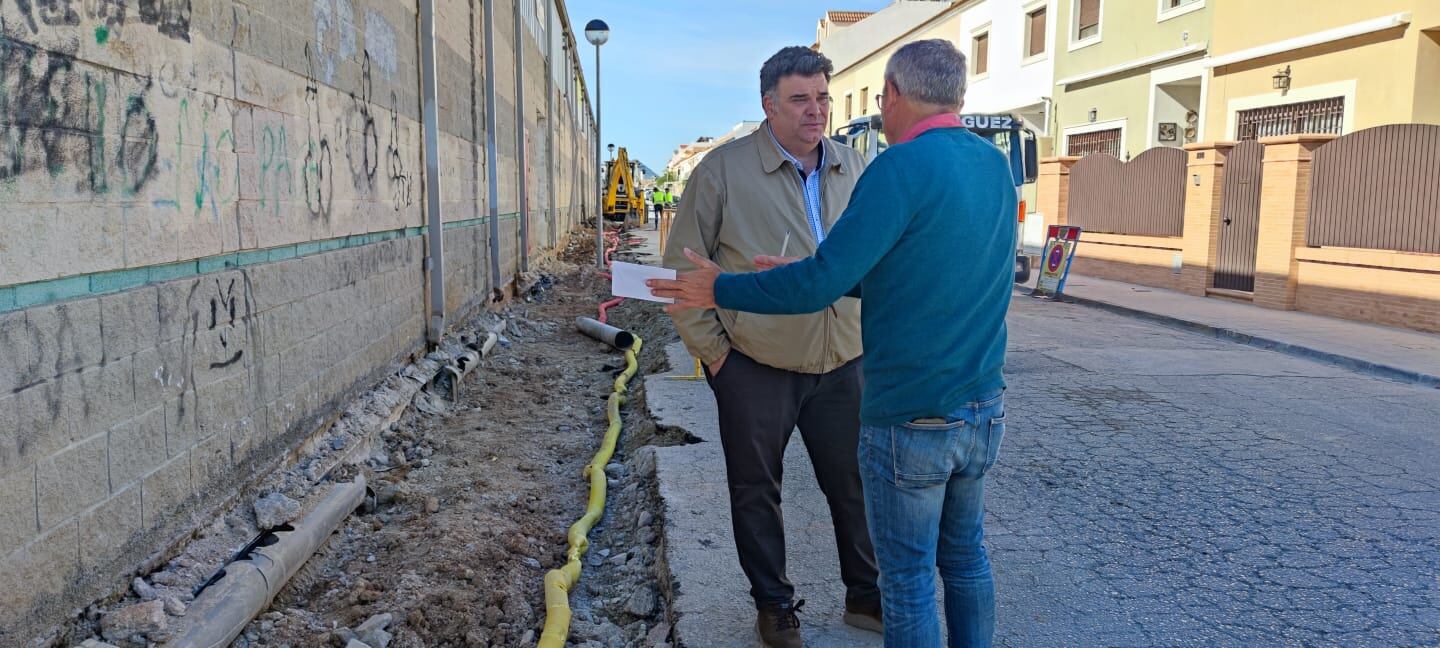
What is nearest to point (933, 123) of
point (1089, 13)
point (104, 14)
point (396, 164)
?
point (104, 14)

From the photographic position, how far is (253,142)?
4.62 m

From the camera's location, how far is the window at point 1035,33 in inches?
1008

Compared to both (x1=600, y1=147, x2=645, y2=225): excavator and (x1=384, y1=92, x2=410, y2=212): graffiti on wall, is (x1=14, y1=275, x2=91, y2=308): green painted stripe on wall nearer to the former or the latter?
(x1=384, y1=92, x2=410, y2=212): graffiti on wall

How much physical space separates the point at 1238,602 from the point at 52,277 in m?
4.08

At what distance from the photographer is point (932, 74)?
7.93ft

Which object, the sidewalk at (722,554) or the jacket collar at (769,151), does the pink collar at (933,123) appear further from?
the sidewalk at (722,554)

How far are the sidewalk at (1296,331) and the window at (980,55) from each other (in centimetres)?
1538

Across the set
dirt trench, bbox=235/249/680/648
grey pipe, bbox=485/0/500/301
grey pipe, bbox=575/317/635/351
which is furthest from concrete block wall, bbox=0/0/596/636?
grey pipe, bbox=485/0/500/301

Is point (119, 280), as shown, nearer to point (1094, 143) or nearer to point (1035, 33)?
point (1094, 143)

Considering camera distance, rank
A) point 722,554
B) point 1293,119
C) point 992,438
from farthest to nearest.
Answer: point 1293,119
point 722,554
point 992,438

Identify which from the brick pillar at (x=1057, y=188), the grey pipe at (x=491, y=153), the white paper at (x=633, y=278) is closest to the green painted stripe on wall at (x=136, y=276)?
the white paper at (x=633, y=278)

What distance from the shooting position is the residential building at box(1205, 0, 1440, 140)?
46.0ft

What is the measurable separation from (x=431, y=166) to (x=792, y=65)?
5.81m

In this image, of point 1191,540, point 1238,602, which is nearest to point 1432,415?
point 1191,540
